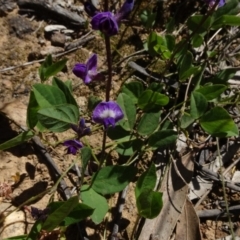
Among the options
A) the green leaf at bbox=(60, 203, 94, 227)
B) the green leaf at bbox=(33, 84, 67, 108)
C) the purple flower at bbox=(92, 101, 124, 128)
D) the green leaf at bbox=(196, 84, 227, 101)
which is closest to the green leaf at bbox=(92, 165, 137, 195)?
the green leaf at bbox=(60, 203, 94, 227)

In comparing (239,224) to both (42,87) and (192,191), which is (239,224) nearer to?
(192,191)

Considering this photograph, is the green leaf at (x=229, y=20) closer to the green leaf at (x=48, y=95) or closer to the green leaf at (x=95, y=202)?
the green leaf at (x=48, y=95)

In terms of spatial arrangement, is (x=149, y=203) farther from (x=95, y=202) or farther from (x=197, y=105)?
(x=197, y=105)

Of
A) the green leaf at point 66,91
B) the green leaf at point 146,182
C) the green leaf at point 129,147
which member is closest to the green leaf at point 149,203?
the green leaf at point 146,182

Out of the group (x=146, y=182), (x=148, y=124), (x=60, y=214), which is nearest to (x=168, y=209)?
(x=146, y=182)

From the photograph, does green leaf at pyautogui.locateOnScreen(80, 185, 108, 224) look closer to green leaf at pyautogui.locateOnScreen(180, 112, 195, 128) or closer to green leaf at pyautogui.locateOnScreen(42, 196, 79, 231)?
green leaf at pyautogui.locateOnScreen(42, 196, 79, 231)

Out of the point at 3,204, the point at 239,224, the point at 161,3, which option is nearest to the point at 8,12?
the point at 161,3
